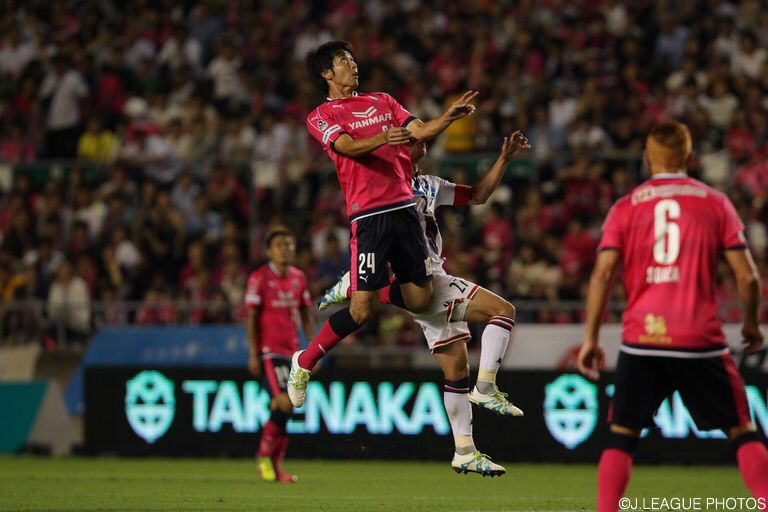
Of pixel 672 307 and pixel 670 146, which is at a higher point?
pixel 670 146

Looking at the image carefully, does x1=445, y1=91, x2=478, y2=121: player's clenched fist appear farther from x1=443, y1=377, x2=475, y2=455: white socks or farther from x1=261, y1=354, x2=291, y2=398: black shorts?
x1=261, y1=354, x2=291, y2=398: black shorts

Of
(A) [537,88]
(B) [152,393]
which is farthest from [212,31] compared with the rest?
(B) [152,393]

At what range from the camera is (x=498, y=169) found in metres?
10.0

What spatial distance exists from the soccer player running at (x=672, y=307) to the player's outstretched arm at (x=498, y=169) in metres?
2.41

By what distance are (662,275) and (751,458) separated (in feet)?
3.56

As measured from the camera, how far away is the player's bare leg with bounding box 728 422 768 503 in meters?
7.01

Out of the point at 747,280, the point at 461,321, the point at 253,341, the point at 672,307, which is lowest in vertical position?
the point at 253,341

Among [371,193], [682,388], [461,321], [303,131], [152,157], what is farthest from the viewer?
[152,157]

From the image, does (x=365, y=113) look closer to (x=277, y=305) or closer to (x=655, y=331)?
(x=655, y=331)

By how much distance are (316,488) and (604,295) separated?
5810 mm

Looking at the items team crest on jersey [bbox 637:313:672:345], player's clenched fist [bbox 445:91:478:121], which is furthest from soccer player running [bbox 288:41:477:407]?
team crest on jersey [bbox 637:313:672:345]

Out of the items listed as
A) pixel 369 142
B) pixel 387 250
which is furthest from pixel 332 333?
pixel 369 142

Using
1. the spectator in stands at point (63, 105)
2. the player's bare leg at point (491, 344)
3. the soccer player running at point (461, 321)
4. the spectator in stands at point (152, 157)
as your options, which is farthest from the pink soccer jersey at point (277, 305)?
the spectator in stands at point (63, 105)

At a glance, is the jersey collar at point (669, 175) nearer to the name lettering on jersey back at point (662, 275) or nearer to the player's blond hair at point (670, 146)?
the player's blond hair at point (670, 146)
